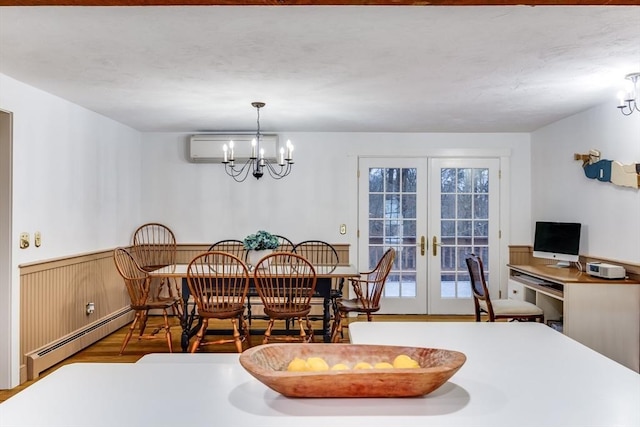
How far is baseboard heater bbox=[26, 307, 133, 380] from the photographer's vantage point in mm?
3725

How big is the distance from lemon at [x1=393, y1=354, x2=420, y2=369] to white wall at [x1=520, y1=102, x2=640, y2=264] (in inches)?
138

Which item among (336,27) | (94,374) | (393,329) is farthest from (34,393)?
(336,27)

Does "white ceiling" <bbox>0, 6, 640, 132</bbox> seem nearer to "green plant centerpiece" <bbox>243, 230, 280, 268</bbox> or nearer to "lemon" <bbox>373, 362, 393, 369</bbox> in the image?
"green plant centerpiece" <bbox>243, 230, 280, 268</bbox>

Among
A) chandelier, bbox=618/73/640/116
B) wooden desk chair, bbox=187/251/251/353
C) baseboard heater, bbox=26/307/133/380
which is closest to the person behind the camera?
chandelier, bbox=618/73/640/116

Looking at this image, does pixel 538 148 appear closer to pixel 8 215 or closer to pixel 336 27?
pixel 336 27

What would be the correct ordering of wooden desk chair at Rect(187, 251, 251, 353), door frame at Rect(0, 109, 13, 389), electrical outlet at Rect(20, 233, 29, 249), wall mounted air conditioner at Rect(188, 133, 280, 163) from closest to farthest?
door frame at Rect(0, 109, 13, 389), electrical outlet at Rect(20, 233, 29, 249), wooden desk chair at Rect(187, 251, 251, 353), wall mounted air conditioner at Rect(188, 133, 280, 163)

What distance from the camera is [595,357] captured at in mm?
1518

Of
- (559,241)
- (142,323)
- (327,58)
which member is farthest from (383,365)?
(559,241)

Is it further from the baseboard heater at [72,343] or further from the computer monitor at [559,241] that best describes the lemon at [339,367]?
the computer monitor at [559,241]

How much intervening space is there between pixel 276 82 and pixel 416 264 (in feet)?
10.5

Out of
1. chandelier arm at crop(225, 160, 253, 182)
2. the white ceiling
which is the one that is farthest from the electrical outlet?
chandelier arm at crop(225, 160, 253, 182)

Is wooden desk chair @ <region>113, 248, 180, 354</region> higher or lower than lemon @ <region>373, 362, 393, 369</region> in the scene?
lower

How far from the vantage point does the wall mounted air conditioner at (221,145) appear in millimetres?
5609

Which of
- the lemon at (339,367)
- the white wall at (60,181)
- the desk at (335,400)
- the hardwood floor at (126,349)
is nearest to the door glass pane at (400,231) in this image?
the hardwood floor at (126,349)
